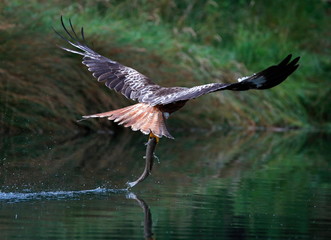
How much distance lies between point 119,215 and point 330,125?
14219 millimetres

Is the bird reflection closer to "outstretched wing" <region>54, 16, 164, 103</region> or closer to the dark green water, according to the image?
the dark green water

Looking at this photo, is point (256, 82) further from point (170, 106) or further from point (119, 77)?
point (119, 77)

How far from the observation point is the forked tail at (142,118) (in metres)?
8.19

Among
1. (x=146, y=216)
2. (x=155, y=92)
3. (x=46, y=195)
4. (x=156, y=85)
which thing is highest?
(x=155, y=92)

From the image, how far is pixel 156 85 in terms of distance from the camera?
9.93m

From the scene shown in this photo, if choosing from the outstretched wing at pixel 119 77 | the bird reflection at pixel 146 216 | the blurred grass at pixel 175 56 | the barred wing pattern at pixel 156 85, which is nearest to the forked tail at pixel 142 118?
the barred wing pattern at pixel 156 85

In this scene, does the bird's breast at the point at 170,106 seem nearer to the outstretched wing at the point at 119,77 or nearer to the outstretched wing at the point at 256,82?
the outstretched wing at the point at 256,82

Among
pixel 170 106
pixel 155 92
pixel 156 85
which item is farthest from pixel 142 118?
pixel 156 85

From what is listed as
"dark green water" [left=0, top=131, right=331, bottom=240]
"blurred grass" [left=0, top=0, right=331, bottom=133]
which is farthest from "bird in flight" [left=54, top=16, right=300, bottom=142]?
"blurred grass" [left=0, top=0, right=331, bottom=133]

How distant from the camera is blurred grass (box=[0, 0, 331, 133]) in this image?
1592 cm

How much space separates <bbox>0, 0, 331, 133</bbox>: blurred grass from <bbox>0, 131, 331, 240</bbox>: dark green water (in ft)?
3.44

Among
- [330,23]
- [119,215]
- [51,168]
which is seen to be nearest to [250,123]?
[330,23]

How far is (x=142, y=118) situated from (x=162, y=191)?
3.60 feet

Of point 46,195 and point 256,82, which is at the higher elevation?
point 256,82
